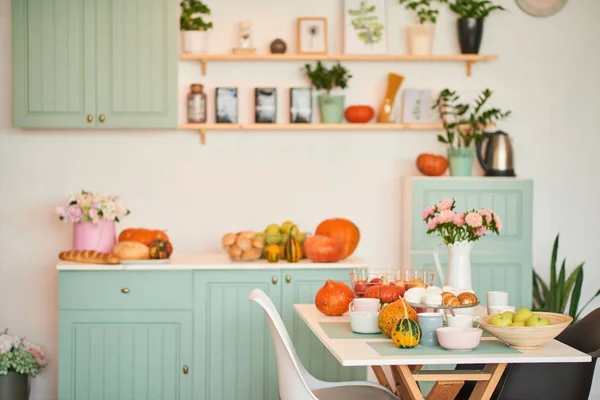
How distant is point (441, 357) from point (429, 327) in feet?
0.68

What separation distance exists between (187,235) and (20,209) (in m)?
0.99

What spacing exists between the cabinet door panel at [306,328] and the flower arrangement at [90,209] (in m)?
0.98

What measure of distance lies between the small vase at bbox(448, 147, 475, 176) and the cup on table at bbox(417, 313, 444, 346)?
2.20 metres

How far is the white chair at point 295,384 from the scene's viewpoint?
114 inches

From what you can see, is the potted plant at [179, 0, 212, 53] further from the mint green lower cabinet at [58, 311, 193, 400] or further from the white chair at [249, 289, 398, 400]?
the white chair at [249, 289, 398, 400]

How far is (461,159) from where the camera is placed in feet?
16.0

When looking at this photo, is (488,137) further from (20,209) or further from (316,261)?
(20,209)

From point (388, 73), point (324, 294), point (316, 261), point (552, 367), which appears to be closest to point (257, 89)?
point (388, 73)

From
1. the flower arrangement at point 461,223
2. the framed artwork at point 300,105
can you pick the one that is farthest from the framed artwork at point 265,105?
the flower arrangement at point 461,223

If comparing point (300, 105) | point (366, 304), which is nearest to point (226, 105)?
point (300, 105)

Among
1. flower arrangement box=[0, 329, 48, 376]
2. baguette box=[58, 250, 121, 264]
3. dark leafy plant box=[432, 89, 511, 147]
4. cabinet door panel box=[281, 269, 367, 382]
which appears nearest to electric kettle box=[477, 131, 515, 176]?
dark leafy plant box=[432, 89, 511, 147]

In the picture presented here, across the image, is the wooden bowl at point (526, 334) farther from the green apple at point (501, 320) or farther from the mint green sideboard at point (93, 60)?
the mint green sideboard at point (93, 60)

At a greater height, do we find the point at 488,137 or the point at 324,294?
the point at 488,137

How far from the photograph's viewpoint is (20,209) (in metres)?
5.05
